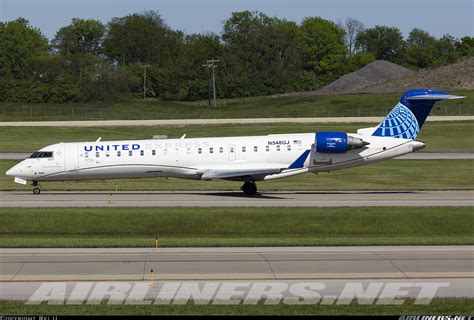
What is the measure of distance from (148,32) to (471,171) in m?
104

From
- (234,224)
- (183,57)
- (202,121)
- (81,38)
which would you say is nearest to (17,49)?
(81,38)

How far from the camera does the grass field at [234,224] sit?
30.5 metres

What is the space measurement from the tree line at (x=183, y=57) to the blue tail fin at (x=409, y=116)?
85.6 m

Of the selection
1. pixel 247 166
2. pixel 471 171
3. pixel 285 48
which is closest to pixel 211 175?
pixel 247 166

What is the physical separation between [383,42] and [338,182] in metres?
131

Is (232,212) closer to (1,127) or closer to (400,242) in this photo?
(400,242)

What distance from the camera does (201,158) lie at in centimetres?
4234

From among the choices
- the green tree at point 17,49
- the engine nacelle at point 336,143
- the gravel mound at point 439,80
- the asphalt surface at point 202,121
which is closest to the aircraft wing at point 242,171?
the engine nacelle at point 336,143

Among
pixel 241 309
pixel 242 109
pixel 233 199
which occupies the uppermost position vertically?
pixel 242 109

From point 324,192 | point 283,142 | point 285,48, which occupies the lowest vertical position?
point 324,192

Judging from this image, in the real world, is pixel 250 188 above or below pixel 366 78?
below

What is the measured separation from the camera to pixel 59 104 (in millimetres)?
119812

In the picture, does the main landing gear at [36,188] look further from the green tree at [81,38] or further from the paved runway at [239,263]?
the green tree at [81,38]

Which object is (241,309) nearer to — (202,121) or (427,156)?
(427,156)
